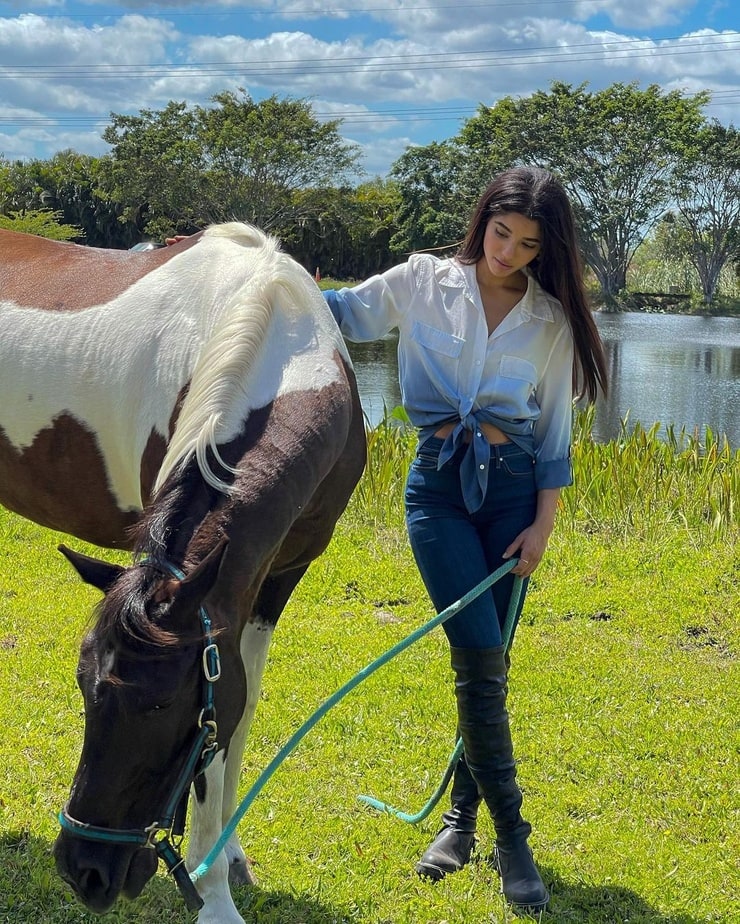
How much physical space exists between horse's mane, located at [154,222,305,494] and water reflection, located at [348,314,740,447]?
5.09 m

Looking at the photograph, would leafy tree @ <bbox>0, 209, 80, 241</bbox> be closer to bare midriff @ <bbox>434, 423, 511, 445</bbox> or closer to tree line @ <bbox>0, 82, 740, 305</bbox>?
tree line @ <bbox>0, 82, 740, 305</bbox>

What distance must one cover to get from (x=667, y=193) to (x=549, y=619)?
40.8m

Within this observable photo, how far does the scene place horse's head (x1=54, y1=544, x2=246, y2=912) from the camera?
5.65 feet

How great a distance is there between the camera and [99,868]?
1.75m

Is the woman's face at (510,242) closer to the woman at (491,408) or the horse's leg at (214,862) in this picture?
the woman at (491,408)

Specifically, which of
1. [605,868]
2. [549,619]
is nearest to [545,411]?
Result: [605,868]

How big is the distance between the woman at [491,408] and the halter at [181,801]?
3.24 feet

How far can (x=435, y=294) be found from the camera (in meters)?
2.74

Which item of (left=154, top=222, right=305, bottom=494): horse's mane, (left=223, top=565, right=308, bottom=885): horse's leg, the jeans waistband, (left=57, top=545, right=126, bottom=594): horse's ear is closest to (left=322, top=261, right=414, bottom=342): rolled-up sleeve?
(left=154, top=222, right=305, bottom=494): horse's mane

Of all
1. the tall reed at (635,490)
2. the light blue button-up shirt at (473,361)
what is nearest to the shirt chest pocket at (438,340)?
the light blue button-up shirt at (473,361)

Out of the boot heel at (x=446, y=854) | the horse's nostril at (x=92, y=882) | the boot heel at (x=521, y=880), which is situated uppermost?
the horse's nostril at (x=92, y=882)

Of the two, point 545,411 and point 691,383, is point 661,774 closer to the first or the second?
point 545,411

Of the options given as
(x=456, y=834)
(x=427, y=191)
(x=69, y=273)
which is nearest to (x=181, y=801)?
(x=456, y=834)

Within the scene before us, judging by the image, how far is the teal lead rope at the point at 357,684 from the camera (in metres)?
2.12
